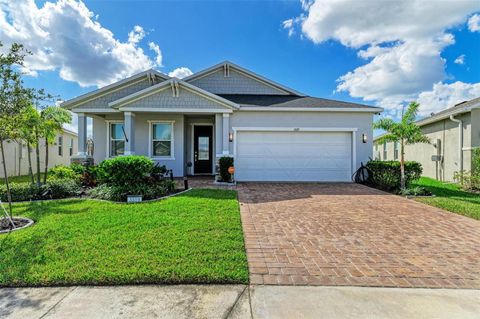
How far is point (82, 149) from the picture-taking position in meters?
12.3

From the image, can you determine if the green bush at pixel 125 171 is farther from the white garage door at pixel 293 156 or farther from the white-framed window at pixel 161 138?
the white-framed window at pixel 161 138

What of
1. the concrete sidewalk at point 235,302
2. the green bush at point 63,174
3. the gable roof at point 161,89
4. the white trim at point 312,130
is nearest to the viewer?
the concrete sidewalk at point 235,302

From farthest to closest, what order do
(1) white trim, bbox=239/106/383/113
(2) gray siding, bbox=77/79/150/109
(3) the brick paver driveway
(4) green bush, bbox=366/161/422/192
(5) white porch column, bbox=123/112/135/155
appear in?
(2) gray siding, bbox=77/79/150/109, (1) white trim, bbox=239/106/383/113, (5) white porch column, bbox=123/112/135/155, (4) green bush, bbox=366/161/422/192, (3) the brick paver driveway

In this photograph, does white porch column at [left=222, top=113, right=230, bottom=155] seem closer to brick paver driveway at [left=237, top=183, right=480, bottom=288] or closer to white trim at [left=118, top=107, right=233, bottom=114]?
white trim at [left=118, top=107, right=233, bottom=114]

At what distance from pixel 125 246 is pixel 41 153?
19.8 metres

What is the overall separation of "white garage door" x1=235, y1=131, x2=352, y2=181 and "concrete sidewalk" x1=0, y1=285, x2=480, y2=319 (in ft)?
30.4

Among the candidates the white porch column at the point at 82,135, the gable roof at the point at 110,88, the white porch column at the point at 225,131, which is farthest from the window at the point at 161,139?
the white porch column at the point at 225,131

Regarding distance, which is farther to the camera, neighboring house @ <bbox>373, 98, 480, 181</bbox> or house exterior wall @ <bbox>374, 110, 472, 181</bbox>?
house exterior wall @ <bbox>374, 110, 472, 181</bbox>

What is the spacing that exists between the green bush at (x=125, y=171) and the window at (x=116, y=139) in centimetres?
580

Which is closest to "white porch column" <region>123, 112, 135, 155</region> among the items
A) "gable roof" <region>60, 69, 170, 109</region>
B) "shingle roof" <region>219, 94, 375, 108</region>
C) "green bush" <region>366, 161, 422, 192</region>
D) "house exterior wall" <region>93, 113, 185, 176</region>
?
"house exterior wall" <region>93, 113, 185, 176</region>

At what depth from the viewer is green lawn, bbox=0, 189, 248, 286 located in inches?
130

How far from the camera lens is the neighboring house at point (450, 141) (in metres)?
12.1

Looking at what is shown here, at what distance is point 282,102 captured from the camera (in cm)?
1324

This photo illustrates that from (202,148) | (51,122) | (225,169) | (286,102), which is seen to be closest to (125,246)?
(51,122)
